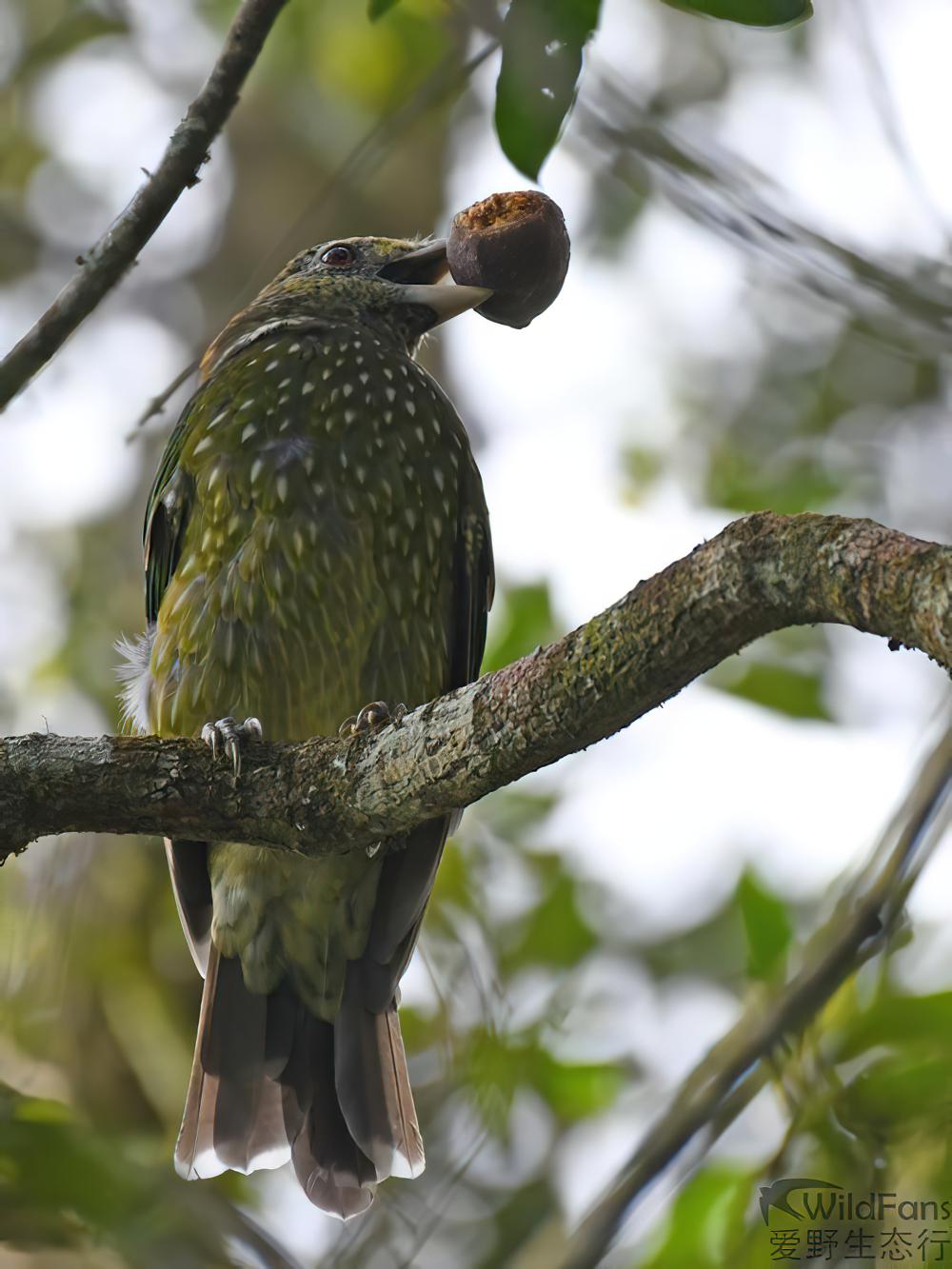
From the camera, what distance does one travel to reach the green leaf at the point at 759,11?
1.85 m

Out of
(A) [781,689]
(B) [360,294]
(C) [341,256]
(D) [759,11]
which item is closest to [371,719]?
(D) [759,11]

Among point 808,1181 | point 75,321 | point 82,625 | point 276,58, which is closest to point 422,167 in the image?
point 276,58

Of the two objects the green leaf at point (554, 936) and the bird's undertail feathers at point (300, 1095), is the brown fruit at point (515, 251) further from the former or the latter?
the green leaf at point (554, 936)

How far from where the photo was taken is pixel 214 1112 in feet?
11.1

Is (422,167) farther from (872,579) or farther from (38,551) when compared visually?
(872,579)

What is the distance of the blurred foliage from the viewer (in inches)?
85.6

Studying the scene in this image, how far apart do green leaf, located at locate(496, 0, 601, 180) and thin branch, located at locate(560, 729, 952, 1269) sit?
966mm

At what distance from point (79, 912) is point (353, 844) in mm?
2225

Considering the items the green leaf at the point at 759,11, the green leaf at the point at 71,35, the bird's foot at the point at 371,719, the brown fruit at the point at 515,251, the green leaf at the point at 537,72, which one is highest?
the green leaf at the point at 759,11

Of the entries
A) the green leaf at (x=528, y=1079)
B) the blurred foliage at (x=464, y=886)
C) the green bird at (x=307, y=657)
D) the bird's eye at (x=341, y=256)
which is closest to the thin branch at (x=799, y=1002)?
the blurred foliage at (x=464, y=886)

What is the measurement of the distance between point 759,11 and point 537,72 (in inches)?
11.4

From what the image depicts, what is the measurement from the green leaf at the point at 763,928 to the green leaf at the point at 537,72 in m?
1.42

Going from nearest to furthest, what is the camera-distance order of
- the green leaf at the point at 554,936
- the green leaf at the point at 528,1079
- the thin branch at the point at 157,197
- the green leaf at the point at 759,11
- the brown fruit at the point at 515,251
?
the green leaf at the point at 759,11 < the thin branch at the point at 157,197 < the brown fruit at the point at 515,251 < the green leaf at the point at 528,1079 < the green leaf at the point at 554,936

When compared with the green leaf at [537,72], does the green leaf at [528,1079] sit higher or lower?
lower
